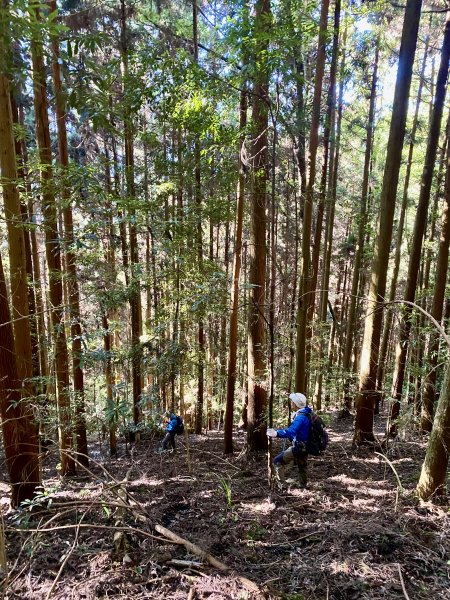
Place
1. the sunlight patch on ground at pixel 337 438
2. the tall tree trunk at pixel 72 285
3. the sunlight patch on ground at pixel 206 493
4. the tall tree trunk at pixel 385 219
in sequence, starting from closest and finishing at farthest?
the sunlight patch on ground at pixel 206 493, the tall tree trunk at pixel 385 219, the tall tree trunk at pixel 72 285, the sunlight patch on ground at pixel 337 438

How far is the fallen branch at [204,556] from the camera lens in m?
2.97

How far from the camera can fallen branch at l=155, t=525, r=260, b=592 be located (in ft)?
9.73

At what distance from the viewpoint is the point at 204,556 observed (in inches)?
132

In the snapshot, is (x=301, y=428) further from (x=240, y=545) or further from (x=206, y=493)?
(x=240, y=545)

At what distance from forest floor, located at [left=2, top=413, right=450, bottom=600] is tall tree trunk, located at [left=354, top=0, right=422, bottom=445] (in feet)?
6.24

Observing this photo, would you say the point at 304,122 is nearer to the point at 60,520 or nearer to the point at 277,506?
the point at 277,506

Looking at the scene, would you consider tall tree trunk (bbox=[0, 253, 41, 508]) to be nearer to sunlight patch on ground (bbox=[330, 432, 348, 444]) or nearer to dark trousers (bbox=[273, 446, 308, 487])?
dark trousers (bbox=[273, 446, 308, 487])

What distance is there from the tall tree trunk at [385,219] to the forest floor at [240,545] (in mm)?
1902

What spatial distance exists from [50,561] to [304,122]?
8.70m

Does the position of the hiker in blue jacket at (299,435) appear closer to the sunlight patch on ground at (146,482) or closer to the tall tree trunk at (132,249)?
the sunlight patch on ground at (146,482)

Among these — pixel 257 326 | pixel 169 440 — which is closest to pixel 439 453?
pixel 257 326

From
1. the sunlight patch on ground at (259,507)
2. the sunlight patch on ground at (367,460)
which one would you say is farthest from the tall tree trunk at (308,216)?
the sunlight patch on ground at (259,507)

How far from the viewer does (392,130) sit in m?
6.84

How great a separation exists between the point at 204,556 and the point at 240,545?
1.93 ft
